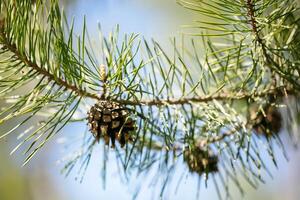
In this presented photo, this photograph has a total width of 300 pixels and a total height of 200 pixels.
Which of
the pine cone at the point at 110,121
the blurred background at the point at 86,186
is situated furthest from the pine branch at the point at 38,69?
the blurred background at the point at 86,186

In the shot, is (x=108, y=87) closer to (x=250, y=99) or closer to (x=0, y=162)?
(x=250, y=99)

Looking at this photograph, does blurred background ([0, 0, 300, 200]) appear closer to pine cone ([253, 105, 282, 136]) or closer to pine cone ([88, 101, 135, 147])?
pine cone ([253, 105, 282, 136])

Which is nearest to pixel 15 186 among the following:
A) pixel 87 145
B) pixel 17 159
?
pixel 17 159

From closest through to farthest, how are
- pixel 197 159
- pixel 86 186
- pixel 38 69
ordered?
pixel 38 69, pixel 197 159, pixel 86 186

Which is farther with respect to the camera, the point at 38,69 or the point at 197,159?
the point at 197,159

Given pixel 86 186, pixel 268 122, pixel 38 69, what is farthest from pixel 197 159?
pixel 86 186

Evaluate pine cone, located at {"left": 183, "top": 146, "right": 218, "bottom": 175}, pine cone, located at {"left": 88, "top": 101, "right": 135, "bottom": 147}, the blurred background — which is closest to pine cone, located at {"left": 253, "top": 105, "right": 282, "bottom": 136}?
pine cone, located at {"left": 183, "top": 146, "right": 218, "bottom": 175}

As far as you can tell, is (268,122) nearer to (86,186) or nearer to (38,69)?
(38,69)

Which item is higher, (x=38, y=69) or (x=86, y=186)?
(x=38, y=69)

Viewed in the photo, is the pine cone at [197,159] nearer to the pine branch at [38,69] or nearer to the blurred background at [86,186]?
the pine branch at [38,69]

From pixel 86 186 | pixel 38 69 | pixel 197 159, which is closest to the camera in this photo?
pixel 38 69
